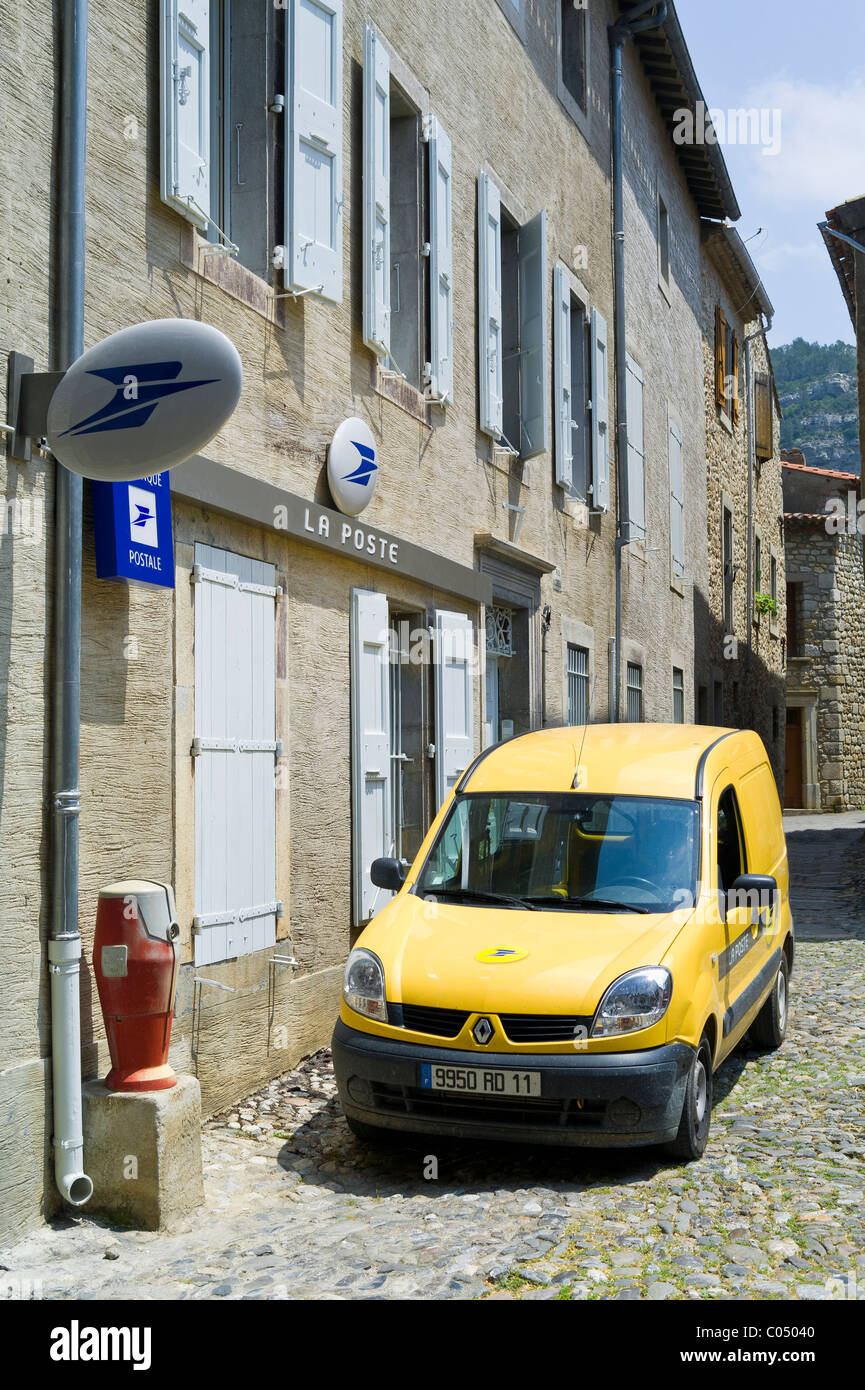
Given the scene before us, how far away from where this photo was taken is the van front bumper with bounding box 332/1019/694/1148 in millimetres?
5051

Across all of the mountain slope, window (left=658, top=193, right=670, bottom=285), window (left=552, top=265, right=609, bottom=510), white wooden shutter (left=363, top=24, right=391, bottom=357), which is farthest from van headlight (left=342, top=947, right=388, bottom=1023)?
the mountain slope

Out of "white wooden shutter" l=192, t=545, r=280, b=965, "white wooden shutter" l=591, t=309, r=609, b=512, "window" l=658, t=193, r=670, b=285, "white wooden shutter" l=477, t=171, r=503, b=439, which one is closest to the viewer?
"white wooden shutter" l=192, t=545, r=280, b=965

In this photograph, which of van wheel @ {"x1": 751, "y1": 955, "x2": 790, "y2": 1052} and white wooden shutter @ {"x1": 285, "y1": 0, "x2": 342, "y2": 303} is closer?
white wooden shutter @ {"x1": 285, "y1": 0, "x2": 342, "y2": 303}

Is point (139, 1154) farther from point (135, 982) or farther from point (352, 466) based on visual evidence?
point (352, 466)

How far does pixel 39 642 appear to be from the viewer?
16.1ft

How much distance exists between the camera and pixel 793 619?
32.1 m

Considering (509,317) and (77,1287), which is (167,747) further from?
(509,317)

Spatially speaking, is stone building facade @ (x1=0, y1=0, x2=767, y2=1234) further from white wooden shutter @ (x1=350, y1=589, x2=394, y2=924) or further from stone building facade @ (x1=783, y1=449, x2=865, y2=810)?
stone building facade @ (x1=783, y1=449, x2=865, y2=810)

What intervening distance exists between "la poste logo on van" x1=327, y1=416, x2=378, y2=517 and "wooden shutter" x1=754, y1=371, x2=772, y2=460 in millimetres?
19188

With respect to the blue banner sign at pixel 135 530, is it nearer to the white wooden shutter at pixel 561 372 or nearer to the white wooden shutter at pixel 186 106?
the white wooden shutter at pixel 186 106

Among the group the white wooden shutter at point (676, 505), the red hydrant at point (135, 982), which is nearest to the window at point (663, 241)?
the white wooden shutter at point (676, 505)

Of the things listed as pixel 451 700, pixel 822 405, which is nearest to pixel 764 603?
pixel 451 700

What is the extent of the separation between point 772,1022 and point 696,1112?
7.35 feet

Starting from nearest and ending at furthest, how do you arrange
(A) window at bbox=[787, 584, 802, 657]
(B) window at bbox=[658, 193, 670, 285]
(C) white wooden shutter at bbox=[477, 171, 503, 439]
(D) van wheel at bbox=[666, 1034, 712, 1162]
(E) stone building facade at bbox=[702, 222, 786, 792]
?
(D) van wheel at bbox=[666, 1034, 712, 1162], (C) white wooden shutter at bbox=[477, 171, 503, 439], (B) window at bbox=[658, 193, 670, 285], (E) stone building facade at bbox=[702, 222, 786, 792], (A) window at bbox=[787, 584, 802, 657]
